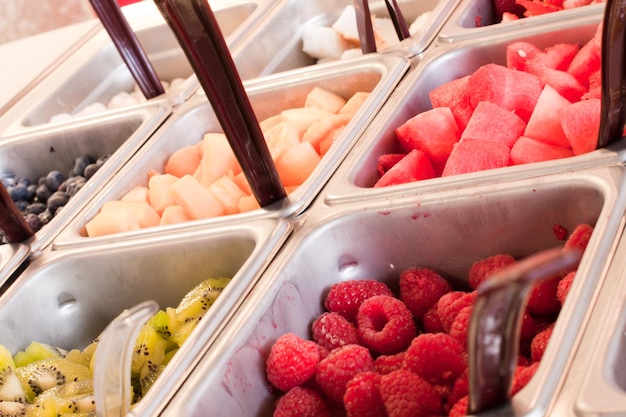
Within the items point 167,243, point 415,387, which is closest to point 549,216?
point 415,387

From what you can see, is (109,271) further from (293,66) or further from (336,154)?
(293,66)

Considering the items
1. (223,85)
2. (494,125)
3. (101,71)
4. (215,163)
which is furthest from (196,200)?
(101,71)

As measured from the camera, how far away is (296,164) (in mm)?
1562

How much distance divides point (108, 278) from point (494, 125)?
806mm

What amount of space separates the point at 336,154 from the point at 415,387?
0.65m

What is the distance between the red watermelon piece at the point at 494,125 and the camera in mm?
1361

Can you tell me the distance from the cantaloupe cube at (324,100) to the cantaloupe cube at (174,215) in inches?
17.3

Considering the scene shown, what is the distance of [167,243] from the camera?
4.67 feet

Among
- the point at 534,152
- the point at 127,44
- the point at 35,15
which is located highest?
the point at 127,44

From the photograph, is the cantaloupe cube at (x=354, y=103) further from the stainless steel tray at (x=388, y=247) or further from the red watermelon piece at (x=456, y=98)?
the stainless steel tray at (x=388, y=247)

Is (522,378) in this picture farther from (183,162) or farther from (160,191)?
(183,162)

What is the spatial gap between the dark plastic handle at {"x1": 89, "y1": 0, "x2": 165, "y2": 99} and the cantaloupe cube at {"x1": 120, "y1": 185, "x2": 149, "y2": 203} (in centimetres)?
42

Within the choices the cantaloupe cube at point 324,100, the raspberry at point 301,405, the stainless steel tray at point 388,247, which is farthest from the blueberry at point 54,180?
the raspberry at point 301,405

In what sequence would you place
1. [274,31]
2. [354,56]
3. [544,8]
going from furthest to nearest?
[274,31], [354,56], [544,8]
